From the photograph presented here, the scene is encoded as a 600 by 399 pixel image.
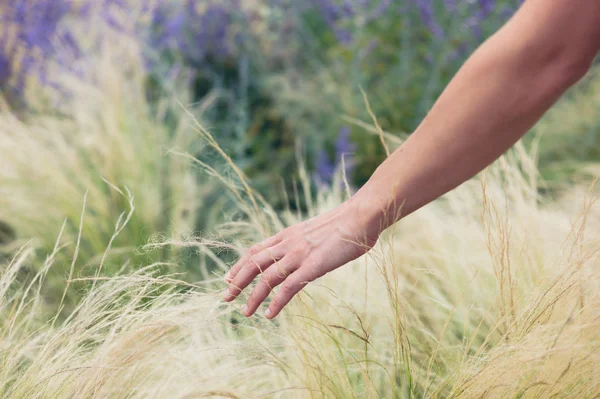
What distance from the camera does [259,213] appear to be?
1273mm

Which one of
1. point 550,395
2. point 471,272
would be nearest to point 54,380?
point 550,395

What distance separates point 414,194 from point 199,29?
294 cm

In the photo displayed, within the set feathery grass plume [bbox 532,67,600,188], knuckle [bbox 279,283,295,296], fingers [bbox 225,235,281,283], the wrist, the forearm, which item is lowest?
feathery grass plume [bbox 532,67,600,188]

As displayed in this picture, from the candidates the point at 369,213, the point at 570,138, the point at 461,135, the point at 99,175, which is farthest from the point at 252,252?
the point at 570,138

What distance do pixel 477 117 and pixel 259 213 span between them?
56 centimetres

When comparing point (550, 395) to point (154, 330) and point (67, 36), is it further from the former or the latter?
point (67, 36)

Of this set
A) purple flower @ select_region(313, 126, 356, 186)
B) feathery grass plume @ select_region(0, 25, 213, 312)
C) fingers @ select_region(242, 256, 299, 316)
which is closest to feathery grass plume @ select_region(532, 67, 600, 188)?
purple flower @ select_region(313, 126, 356, 186)

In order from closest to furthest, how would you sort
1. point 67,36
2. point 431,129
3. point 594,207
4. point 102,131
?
point 431,129 → point 594,207 → point 102,131 → point 67,36

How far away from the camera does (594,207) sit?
1.91m

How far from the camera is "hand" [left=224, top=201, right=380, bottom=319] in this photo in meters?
0.99

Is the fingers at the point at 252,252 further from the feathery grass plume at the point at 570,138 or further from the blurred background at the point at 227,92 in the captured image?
the feathery grass plume at the point at 570,138

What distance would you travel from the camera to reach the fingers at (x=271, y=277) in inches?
40.1

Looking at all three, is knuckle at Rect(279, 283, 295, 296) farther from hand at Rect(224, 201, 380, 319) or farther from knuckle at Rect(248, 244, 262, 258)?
knuckle at Rect(248, 244, 262, 258)

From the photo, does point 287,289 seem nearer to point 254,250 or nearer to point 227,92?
point 254,250
